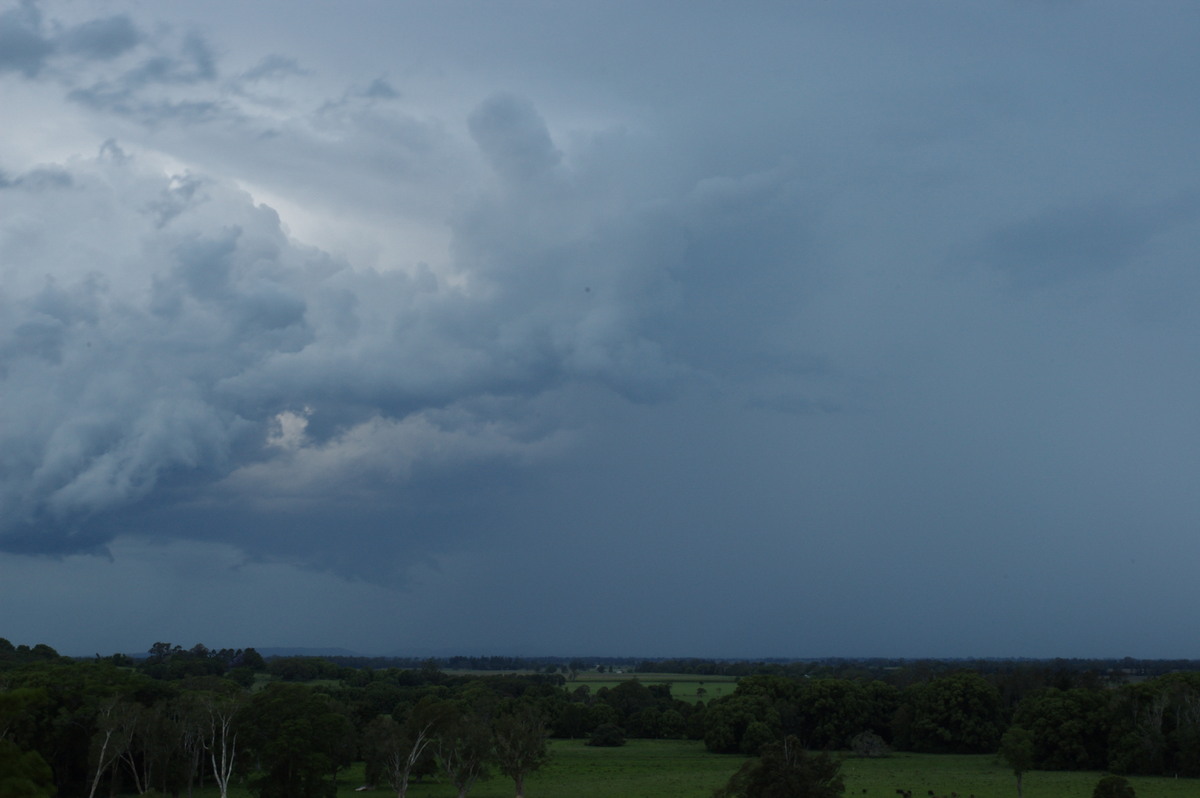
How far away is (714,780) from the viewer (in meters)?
73.5

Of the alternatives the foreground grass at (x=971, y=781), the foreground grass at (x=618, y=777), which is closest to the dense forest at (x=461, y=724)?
the foreground grass at (x=618, y=777)

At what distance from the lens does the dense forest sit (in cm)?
5756

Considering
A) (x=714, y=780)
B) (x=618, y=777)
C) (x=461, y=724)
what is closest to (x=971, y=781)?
(x=714, y=780)

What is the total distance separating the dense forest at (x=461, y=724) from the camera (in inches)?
2266

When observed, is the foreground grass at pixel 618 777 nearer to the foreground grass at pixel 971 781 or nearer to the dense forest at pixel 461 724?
the dense forest at pixel 461 724

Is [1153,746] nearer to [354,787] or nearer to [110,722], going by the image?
[354,787]

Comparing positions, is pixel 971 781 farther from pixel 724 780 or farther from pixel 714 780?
pixel 714 780

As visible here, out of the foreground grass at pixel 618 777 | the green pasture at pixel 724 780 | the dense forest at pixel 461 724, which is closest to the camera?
the dense forest at pixel 461 724

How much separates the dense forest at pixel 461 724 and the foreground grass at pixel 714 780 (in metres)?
2.72

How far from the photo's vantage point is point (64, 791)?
6569cm

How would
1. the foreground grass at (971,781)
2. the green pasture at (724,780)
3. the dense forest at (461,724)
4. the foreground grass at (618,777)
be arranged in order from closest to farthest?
1. the dense forest at (461,724)
2. the foreground grass at (971,781)
3. the green pasture at (724,780)
4. the foreground grass at (618,777)

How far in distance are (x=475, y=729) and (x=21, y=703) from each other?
34448 millimetres

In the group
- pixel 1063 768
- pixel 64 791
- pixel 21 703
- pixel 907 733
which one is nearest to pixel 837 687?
pixel 907 733

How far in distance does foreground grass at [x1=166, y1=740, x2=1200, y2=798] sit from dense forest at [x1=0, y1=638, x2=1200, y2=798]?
2722mm
